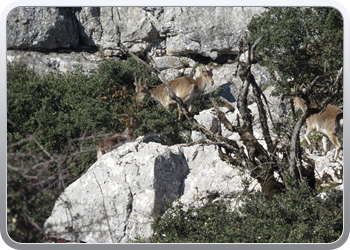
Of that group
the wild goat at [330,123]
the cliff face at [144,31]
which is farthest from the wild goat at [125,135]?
the wild goat at [330,123]

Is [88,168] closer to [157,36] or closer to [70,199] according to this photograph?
[70,199]

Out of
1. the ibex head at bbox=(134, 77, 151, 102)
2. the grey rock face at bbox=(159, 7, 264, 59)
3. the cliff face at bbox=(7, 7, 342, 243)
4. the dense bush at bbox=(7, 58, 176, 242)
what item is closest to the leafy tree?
the cliff face at bbox=(7, 7, 342, 243)

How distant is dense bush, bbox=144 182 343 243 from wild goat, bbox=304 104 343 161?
1.50 metres

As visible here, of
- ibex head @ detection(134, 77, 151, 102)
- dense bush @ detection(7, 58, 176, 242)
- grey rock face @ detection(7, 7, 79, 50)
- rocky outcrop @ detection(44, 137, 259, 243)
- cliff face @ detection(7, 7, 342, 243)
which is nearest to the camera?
dense bush @ detection(7, 58, 176, 242)

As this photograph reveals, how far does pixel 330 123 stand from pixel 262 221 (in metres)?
2.99

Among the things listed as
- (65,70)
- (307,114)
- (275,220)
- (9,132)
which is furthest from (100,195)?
(65,70)

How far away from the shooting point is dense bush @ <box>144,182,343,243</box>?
608 cm

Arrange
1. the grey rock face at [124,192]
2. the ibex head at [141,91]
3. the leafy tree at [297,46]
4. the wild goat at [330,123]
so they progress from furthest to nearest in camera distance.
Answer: the ibex head at [141,91]
the leafy tree at [297,46]
the wild goat at [330,123]
the grey rock face at [124,192]

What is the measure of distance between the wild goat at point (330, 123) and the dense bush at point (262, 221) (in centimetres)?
150

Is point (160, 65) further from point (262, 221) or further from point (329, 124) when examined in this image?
point (262, 221)

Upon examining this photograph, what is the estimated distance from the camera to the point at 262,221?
6387mm

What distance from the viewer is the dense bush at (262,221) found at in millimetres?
6082

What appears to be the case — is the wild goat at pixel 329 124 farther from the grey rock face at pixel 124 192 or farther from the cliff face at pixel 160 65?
the grey rock face at pixel 124 192

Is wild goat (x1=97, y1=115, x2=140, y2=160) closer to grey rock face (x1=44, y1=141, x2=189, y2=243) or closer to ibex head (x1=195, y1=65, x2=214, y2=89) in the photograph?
grey rock face (x1=44, y1=141, x2=189, y2=243)
